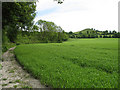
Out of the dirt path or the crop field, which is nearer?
the crop field

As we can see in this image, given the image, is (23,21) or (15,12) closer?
(15,12)

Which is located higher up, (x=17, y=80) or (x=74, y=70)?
(x=74, y=70)

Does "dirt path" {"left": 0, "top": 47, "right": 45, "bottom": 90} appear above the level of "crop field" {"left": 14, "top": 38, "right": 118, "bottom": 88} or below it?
below

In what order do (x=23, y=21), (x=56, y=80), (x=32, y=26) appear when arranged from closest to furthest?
(x=56, y=80) → (x=23, y=21) → (x=32, y=26)

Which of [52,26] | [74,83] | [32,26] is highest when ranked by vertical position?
[52,26]

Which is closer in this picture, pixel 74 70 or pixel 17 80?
pixel 17 80

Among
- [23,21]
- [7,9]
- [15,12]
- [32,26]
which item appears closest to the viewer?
[7,9]

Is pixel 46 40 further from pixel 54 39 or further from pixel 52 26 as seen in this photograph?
pixel 52 26

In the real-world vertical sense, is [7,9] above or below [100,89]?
above

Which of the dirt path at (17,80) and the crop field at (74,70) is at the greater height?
the crop field at (74,70)

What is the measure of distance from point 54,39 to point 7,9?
78.1 metres

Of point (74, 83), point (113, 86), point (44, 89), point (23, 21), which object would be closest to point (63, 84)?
point (74, 83)

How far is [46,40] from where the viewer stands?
285ft

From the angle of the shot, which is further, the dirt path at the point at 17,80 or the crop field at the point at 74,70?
the dirt path at the point at 17,80
